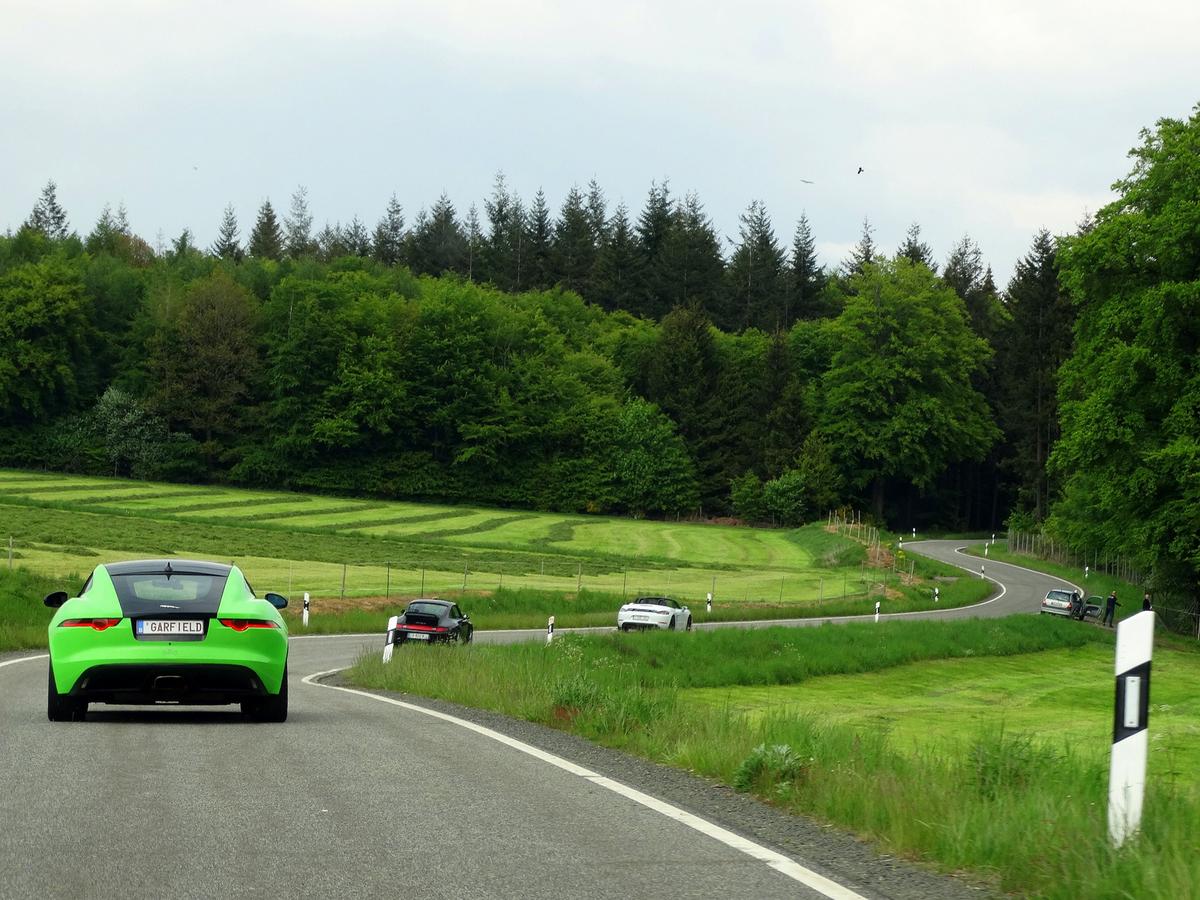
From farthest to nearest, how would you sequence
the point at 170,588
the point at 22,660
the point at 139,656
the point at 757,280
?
the point at 757,280 → the point at 22,660 → the point at 170,588 → the point at 139,656

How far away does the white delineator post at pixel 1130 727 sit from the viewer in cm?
703

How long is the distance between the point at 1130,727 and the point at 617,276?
480 ft

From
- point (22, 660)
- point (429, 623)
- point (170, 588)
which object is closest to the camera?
point (170, 588)

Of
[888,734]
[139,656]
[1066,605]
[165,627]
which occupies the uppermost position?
[165,627]

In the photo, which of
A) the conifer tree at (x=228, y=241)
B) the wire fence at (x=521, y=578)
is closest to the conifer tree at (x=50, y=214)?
the conifer tree at (x=228, y=241)

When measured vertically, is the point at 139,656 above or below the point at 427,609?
above

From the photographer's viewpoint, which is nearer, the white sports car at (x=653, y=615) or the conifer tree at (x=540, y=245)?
the white sports car at (x=653, y=615)

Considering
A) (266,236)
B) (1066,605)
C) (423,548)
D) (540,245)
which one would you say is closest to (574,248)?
(540,245)

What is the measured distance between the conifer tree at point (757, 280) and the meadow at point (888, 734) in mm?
105181

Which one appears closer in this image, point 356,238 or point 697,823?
point 697,823

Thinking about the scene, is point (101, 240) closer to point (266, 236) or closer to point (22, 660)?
point (266, 236)

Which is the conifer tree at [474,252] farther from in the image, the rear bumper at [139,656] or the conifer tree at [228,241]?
the rear bumper at [139,656]

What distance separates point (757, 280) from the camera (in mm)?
147500

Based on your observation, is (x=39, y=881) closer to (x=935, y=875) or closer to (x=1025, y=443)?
(x=935, y=875)
